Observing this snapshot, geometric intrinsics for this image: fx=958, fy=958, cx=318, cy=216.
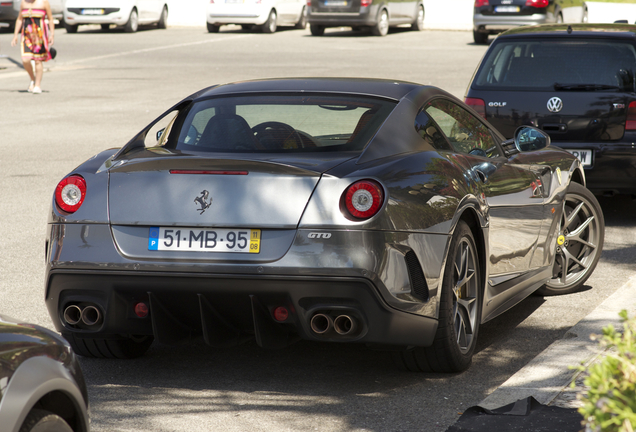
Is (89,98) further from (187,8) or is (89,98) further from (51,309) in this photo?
(187,8)

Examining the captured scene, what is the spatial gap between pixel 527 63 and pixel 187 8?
103 ft

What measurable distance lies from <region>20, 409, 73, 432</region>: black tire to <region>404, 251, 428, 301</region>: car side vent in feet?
6.02

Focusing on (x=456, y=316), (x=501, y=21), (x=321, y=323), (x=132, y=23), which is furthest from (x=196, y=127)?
(x=132, y=23)

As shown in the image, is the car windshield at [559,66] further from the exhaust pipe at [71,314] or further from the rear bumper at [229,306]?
the exhaust pipe at [71,314]

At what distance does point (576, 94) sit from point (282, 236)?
4850mm

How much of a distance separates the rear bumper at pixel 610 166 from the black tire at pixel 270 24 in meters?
24.9

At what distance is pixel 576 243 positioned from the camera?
22.2 feet

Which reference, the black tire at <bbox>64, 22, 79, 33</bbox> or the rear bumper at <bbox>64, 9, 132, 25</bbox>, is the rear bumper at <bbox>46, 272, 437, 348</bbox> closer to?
the rear bumper at <bbox>64, 9, 132, 25</bbox>

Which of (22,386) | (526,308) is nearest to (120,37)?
(526,308)

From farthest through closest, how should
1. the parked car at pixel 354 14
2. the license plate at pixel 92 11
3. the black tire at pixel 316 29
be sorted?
the black tire at pixel 316 29 → the license plate at pixel 92 11 → the parked car at pixel 354 14

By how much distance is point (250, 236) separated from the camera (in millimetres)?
4207

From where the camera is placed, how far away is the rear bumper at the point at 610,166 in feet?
26.6

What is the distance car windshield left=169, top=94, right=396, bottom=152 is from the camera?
15.7 feet

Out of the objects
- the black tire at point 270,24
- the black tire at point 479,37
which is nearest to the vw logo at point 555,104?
the black tire at point 479,37
